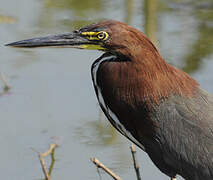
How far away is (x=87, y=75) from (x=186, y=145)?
2.37 m

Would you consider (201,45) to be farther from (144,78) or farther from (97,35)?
(97,35)

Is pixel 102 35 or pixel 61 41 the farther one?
pixel 61 41

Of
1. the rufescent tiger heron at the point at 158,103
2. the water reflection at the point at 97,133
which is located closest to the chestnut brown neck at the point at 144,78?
the rufescent tiger heron at the point at 158,103

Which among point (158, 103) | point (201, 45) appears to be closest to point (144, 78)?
point (158, 103)

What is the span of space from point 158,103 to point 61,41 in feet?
2.51

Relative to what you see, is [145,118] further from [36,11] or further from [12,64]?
[36,11]

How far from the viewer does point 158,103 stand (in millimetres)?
4613

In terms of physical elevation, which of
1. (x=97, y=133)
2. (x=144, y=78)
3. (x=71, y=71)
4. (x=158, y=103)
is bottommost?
(x=97, y=133)

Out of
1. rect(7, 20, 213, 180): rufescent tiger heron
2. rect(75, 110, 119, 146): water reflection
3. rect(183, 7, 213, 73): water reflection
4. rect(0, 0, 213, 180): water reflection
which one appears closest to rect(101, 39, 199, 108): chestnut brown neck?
rect(7, 20, 213, 180): rufescent tiger heron

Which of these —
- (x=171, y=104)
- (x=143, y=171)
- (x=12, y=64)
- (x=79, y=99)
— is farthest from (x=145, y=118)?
(x=12, y=64)

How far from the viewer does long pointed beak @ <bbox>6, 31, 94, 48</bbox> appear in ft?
14.8

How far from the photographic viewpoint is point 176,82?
4641 mm

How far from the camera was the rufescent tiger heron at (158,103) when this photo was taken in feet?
14.9

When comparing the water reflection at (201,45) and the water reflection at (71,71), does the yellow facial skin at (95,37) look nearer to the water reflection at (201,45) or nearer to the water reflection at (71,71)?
the water reflection at (71,71)
